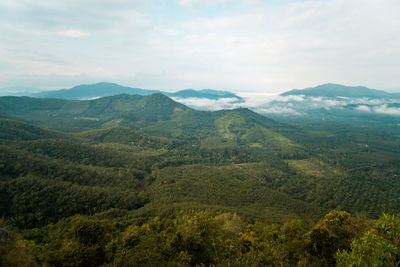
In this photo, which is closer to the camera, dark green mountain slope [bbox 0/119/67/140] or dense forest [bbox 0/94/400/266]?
dense forest [bbox 0/94/400/266]


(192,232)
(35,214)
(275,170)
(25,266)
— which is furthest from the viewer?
(275,170)

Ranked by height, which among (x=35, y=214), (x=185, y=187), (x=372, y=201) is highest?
(x=35, y=214)

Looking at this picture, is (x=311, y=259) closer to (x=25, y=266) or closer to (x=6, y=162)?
(x=25, y=266)

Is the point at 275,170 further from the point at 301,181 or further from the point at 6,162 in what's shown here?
the point at 6,162

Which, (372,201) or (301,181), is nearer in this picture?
(372,201)

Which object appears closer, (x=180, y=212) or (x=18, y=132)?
(x=180, y=212)

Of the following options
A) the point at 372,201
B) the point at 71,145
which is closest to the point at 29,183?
the point at 71,145

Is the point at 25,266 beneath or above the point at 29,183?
→ above

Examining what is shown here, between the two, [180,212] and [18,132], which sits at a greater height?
[18,132]

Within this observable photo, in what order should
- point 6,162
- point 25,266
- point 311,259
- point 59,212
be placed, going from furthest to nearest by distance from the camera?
point 6,162, point 59,212, point 311,259, point 25,266

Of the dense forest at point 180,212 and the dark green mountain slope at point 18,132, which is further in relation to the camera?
the dark green mountain slope at point 18,132
